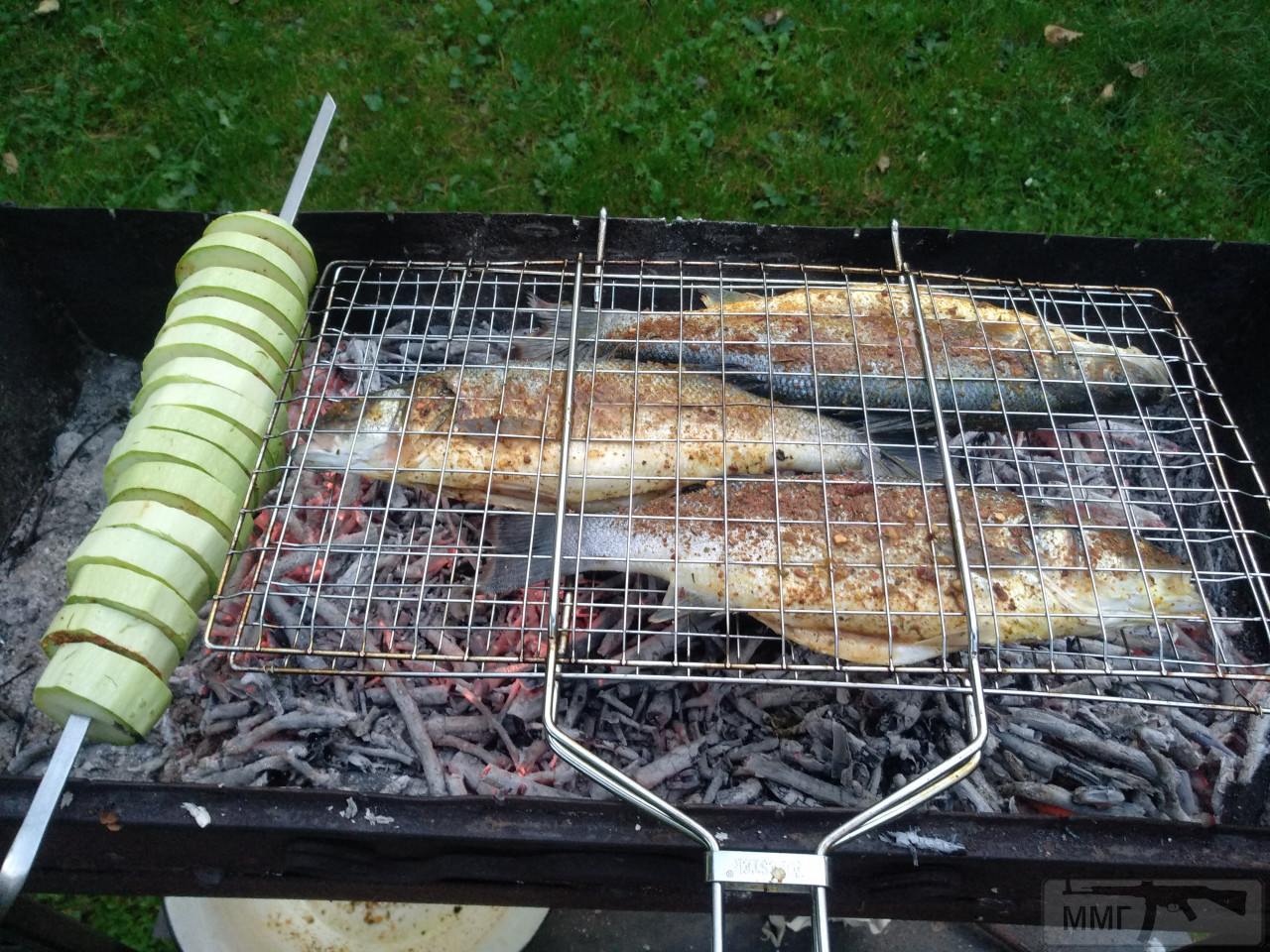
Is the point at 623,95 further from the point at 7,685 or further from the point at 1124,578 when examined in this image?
the point at 7,685

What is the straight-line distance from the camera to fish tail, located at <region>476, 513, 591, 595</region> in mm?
2410

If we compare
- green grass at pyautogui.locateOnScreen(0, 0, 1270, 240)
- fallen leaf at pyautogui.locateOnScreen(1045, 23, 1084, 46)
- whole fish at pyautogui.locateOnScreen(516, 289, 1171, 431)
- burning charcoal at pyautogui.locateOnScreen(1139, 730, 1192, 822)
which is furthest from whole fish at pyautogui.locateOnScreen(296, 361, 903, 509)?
fallen leaf at pyautogui.locateOnScreen(1045, 23, 1084, 46)

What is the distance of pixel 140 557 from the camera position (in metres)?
2.08

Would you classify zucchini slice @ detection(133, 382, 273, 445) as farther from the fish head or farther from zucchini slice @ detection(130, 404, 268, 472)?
the fish head

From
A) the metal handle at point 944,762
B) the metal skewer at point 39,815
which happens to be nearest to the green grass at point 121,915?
the metal skewer at point 39,815

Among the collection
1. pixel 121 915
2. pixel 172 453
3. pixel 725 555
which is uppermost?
pixel 172 453

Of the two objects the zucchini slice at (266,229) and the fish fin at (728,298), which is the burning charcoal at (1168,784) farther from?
the zucchini slice at (266,229)

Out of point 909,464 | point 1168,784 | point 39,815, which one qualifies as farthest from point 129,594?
point 1168,784

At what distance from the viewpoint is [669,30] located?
521 centimetres

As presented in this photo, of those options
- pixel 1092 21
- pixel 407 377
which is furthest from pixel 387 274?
pixel 1092 21

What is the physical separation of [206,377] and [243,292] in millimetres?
350

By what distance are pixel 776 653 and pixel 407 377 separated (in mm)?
1807

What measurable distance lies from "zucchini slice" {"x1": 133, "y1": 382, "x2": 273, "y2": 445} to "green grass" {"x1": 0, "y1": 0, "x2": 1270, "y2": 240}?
265 centimetres

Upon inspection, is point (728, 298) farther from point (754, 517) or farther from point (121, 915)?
point (121, 915)
